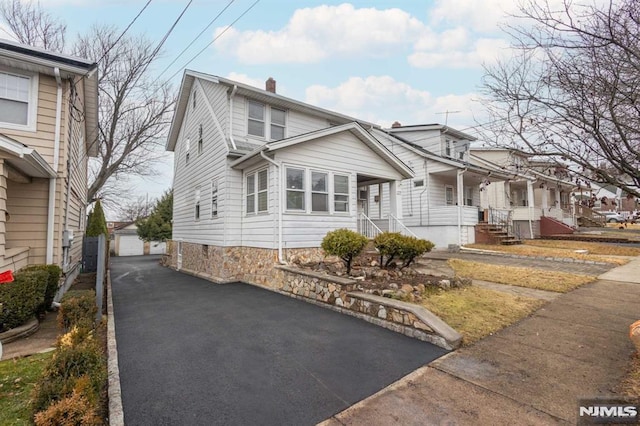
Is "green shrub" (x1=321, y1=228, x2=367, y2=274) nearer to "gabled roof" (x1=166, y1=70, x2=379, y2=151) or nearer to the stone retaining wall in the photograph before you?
the stone retaining wall

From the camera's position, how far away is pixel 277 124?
1204cm

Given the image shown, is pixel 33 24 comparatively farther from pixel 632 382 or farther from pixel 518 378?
pixel 632 382

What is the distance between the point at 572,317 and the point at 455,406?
12.5 feet

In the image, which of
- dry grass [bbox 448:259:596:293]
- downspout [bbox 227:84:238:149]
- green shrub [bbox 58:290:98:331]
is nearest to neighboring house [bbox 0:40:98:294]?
green shrub [bbox 58:290:98:331]

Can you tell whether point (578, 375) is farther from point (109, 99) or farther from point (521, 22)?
point (109, 99)

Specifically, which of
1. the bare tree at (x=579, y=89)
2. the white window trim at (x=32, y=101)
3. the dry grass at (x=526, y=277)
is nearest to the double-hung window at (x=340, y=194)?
the dry grass at (x=526, y=277)

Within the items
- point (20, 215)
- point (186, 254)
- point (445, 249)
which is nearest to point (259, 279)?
point (20, 215)

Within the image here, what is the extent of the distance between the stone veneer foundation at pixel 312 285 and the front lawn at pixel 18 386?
4530 mm

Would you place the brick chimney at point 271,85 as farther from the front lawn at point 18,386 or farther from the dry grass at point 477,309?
the front lawn at point 18,386

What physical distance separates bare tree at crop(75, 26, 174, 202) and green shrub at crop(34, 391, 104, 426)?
62.6 ft

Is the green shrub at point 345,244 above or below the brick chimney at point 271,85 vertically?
below

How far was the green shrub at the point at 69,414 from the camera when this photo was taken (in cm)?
235

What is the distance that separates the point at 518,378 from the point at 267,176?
7587 millimetres

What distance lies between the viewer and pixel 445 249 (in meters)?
15.0
